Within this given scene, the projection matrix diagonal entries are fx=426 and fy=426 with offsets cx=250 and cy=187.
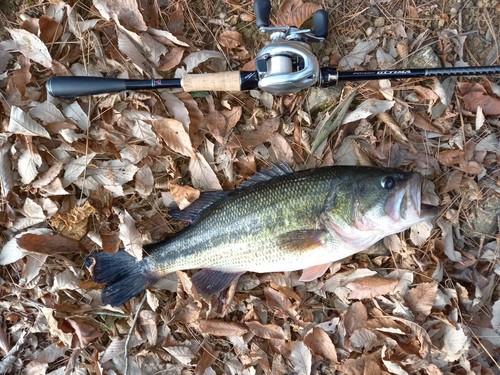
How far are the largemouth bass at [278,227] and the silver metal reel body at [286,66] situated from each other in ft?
2.01

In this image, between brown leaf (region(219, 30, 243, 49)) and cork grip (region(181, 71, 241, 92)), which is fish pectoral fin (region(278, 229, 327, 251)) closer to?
cork grip (region(181, 71, 241, 92))

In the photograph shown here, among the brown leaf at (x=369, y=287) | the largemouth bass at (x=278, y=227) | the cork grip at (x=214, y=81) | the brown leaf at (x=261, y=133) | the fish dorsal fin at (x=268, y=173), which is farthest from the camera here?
the brown leaf at (x=261, y=133)

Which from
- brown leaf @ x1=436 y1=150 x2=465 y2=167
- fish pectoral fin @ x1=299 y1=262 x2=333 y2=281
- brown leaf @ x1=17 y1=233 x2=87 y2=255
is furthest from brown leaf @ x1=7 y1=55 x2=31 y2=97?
brown leaf @ x1=436 y1=150 x2=465 y2=167

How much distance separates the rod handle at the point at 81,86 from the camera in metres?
2.96

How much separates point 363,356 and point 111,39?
3.07 metres

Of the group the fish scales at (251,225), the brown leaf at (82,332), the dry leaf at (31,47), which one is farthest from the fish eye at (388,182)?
the dry leaf at (31,47)

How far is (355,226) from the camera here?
2.85 m

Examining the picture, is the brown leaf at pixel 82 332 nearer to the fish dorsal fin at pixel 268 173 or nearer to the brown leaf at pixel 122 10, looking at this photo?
the fish dorsal fin at pixel 268 173

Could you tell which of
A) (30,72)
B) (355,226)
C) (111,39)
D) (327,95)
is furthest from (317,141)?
(30,72)

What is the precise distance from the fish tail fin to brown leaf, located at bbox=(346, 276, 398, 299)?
1.50m

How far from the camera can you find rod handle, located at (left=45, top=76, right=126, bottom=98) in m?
2.96

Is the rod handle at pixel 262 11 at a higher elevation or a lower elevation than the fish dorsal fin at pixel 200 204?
higher

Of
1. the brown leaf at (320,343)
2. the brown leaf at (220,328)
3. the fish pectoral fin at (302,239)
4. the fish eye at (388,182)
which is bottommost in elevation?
the brown leaf at (320,343)


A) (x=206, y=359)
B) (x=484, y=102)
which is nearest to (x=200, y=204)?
(x=206, y=359)
